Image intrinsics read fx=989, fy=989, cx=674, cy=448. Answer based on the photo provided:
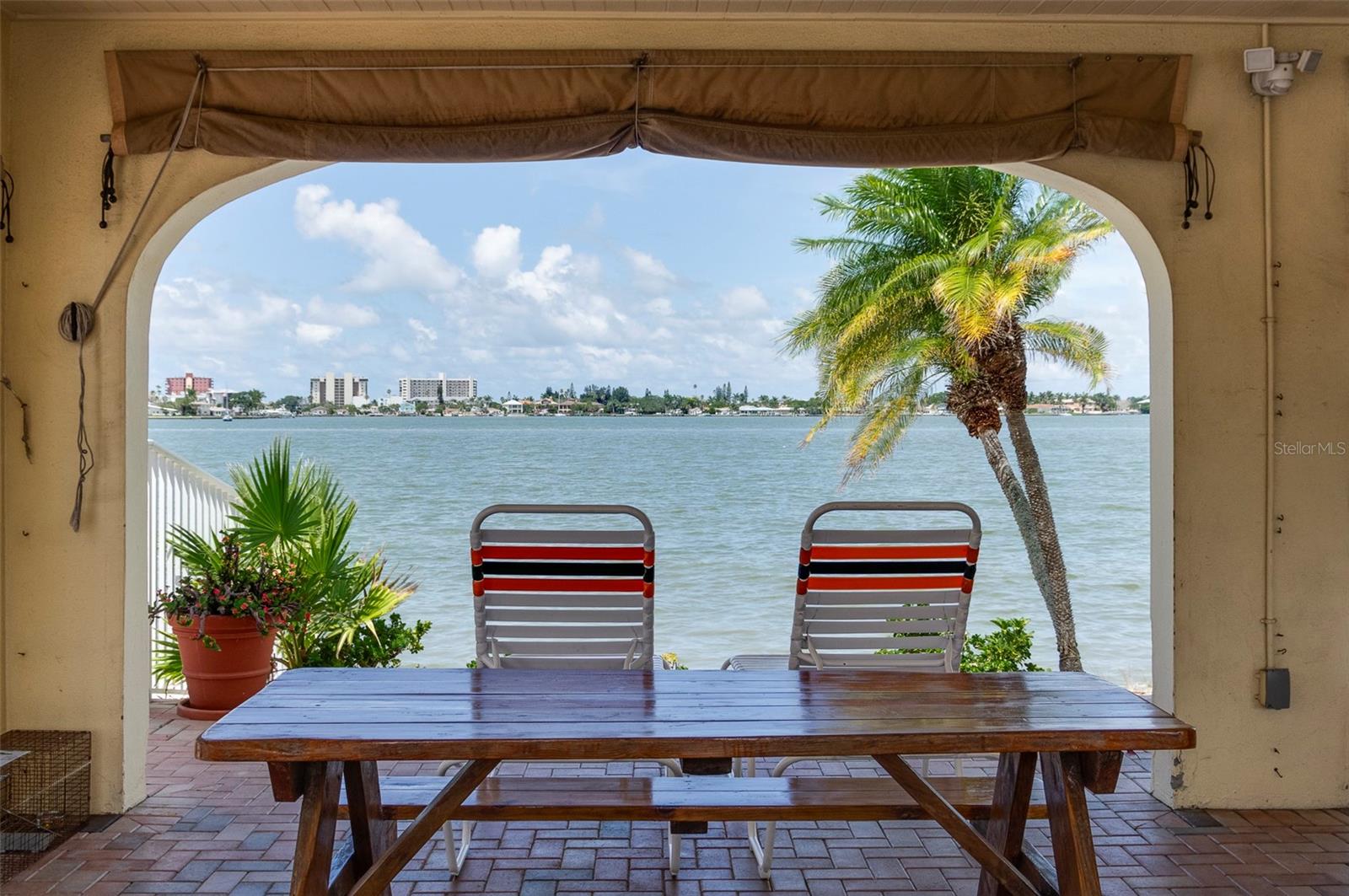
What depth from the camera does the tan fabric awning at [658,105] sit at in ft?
11.6

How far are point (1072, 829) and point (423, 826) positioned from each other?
1508 millimetres

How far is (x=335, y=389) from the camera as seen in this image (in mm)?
39031

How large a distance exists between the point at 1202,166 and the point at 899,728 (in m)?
2.75

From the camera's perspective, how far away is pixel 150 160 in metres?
3.62

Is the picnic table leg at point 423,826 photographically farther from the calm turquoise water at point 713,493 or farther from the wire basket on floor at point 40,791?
the calm turquoise water at point 713,493

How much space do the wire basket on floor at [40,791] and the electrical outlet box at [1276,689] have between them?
4325mm

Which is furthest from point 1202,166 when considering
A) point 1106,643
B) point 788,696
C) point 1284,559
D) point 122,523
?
point 1106,643

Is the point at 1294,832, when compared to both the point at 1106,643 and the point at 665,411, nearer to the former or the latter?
the point at 1106,643

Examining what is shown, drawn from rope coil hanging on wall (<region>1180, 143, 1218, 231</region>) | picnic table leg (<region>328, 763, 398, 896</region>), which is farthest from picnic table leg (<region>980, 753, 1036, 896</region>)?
rope coil hanging on wall (<region>1180, 143, 1218, 231</region>)

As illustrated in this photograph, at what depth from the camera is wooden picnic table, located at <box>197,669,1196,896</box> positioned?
2.05 m

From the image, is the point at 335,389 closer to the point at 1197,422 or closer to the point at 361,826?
the point at 1197,422

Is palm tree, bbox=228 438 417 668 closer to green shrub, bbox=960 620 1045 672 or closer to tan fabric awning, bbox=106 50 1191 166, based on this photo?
tan fabric awning, bbox=106 50 1191 166

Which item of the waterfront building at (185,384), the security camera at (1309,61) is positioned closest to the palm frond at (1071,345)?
the security camera at (1309,61)

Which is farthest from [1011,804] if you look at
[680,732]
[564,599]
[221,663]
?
[221,663]
